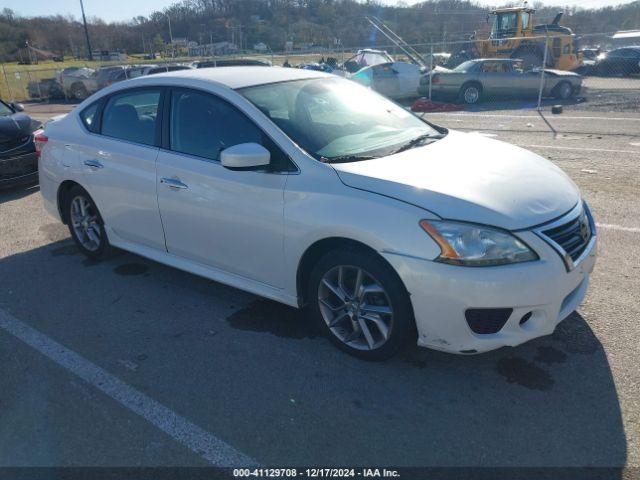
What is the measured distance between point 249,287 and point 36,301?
194 cm

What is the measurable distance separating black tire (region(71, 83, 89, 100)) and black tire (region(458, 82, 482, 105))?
18333 mm

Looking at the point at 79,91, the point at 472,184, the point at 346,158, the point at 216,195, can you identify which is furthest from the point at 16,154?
the point at 79,91

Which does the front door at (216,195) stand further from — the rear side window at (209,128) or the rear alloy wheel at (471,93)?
the rear alloy wheel at (471,93)

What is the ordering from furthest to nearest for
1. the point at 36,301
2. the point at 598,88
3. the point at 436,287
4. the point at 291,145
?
the point at 598,88, the point at 36,301, the point at 291,145, the point at 436,287

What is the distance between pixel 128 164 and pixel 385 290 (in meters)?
2.50

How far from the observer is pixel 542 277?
2717 millimetres

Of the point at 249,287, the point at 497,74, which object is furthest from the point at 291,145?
the point at 497,74

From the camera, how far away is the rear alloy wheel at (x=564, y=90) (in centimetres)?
1634

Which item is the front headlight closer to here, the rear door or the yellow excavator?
the rear door

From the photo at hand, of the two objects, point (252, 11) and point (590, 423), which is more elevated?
point (252, 11)

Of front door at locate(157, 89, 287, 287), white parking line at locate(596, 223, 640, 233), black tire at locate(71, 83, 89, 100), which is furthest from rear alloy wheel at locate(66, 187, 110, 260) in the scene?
black tire at locate(71, 83, 89, 100)

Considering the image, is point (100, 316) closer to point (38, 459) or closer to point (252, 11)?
point (38, 459)

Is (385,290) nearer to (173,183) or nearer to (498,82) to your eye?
(173,183)

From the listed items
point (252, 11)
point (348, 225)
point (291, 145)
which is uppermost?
point (252, 11)
